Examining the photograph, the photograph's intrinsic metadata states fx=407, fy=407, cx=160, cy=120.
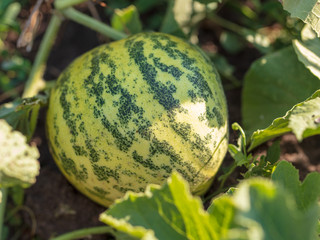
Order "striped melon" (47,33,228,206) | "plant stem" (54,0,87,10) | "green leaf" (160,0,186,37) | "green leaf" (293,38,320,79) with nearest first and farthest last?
"striped melon" (47,33,228,206), "green leaf" (293,38,320,79), "plant stem" (54,0,87,10), "green leaf" (160,0,186,37)

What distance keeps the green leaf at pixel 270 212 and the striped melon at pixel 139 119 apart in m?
0.57

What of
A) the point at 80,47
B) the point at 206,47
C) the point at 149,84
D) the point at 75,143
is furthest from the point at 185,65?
the point at 80,47

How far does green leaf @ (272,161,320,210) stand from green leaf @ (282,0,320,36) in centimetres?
54

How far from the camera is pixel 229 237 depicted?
78cm

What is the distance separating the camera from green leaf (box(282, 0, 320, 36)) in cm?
139

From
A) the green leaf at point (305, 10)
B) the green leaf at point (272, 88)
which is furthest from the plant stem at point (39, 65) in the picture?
the green leaf at point (305, 10)

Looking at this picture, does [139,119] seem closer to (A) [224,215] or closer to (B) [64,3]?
(A) [224,215]

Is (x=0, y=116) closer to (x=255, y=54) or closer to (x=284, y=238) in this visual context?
(x=284, y=238)

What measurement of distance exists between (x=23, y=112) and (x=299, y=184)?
3.48 ft

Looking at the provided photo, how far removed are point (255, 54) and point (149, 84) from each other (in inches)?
44.7

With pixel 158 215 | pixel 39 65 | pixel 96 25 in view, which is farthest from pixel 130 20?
pixel 158 215

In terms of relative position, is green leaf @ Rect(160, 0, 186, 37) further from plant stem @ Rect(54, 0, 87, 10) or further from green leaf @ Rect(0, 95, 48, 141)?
green leaf @ Rect(0, 95, 48, 141)

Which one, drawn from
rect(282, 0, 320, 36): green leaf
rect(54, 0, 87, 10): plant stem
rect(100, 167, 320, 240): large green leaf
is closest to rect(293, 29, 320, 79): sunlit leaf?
rect(282, 0, 320, 36): green leaf

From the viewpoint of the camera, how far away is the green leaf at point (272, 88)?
5.82ft
